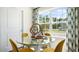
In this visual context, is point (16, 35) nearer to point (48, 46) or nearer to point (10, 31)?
point (10, 31)

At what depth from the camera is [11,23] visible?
80cm

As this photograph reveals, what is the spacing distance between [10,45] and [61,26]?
41cm

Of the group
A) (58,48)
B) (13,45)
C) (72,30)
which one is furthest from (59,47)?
(13,45)

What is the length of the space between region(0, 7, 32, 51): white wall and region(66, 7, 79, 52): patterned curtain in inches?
11.6

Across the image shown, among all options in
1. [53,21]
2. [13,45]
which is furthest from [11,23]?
[53,21]

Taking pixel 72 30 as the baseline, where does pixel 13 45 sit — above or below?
below

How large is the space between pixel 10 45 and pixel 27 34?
0.15 metres

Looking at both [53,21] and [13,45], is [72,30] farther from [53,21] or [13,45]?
[13,45]

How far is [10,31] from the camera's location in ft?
2.70

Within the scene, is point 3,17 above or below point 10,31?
above

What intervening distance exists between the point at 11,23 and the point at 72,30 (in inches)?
17.8
